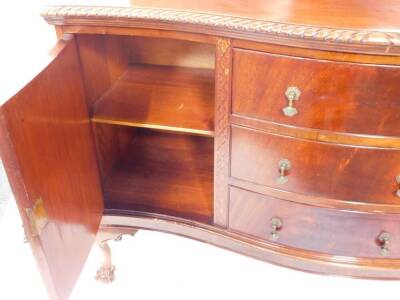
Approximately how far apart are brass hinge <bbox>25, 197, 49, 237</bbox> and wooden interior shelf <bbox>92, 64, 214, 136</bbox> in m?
0.28

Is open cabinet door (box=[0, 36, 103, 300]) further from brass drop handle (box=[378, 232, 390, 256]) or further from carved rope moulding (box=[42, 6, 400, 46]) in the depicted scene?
brass drop handle (box=[378, 232, 390, 256])

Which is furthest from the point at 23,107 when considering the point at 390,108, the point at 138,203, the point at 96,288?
the point at 96,288

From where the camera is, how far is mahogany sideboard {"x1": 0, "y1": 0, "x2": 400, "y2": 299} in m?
0.66

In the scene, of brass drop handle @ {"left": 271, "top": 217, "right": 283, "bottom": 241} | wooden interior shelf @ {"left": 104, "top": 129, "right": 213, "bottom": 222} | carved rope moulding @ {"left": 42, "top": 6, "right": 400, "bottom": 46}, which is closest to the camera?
carved rope moulding @ {"left": 42, "top": 6, "right": 400, "bottom": 46}

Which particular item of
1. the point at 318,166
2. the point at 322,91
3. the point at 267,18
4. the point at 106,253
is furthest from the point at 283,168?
the point at 106,253

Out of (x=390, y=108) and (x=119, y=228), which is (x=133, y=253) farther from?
(x=390, y=108)

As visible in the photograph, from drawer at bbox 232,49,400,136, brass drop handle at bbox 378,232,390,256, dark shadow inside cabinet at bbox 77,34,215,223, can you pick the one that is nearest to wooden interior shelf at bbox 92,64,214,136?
dark shadow inside cabinet at bbox 77,34,215,223

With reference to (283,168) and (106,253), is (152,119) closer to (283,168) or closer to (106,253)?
(283,168)

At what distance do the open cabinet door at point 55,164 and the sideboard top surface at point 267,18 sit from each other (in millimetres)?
97

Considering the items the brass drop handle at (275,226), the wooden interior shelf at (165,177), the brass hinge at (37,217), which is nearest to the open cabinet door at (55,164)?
the brass hinge at (37,217)

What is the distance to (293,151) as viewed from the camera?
2.56 ft

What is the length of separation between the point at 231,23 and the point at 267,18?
6cm

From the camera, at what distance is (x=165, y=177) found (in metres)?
1.09

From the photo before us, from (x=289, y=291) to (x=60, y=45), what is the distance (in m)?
0.87
